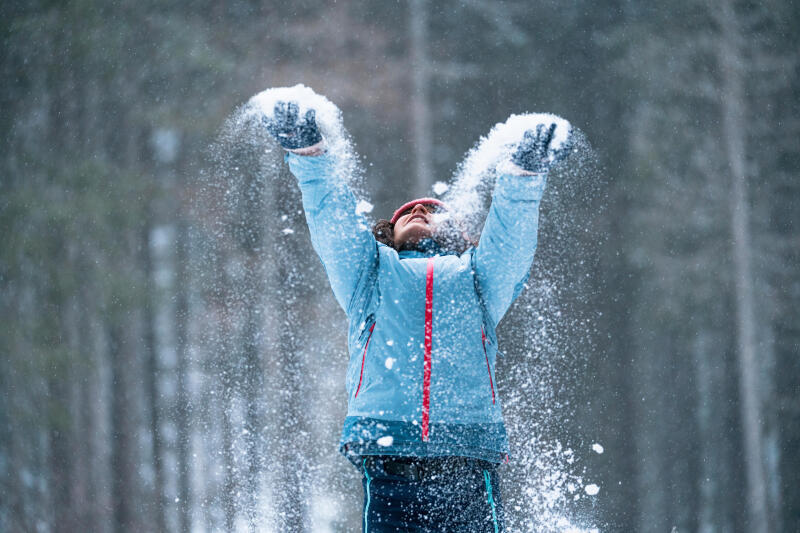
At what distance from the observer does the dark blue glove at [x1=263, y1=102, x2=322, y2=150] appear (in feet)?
2.81

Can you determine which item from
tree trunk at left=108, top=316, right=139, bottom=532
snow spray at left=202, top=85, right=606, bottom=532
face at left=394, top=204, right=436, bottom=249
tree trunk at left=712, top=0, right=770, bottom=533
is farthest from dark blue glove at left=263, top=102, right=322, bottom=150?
tree trunk at left=712, top=0, right=770, bottom=533

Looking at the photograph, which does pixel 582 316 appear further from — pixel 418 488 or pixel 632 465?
pixel 418 488

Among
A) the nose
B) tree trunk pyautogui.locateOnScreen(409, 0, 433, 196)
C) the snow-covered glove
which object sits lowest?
the nose

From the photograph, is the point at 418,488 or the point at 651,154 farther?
the point at 651,154

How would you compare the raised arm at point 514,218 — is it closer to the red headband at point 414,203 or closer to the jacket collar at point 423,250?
the jacket collar at point 423,250

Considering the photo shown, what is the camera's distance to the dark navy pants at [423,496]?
0.84 m

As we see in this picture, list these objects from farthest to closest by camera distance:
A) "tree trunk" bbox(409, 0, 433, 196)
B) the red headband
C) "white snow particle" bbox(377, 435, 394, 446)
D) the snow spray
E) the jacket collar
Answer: "tree trunk" bbox(409, 0, 433, 196) → the snow spray → the red headband → the jacket collar → "white snow particle" bbox(377, 435, 394, 446)

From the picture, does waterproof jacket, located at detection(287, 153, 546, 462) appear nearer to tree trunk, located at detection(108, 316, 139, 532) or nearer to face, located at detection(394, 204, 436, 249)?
face, located at detection(394, 204, 436, 249)

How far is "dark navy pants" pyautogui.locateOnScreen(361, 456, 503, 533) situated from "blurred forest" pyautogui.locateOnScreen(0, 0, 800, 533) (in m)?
0.85

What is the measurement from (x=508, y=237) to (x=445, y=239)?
15 cm

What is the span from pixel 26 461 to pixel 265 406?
28.1 inches

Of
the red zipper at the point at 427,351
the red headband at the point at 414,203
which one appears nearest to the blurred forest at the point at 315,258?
the red headband at the point at 414,203

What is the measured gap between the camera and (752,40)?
2.11 metres

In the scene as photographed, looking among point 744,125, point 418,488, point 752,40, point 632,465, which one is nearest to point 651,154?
point 744,125
